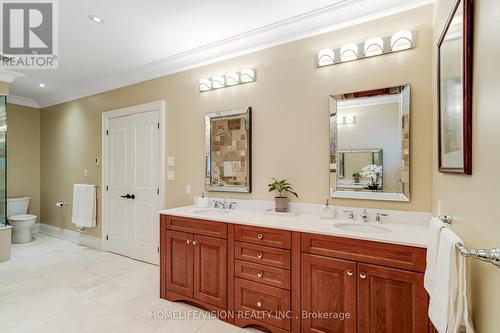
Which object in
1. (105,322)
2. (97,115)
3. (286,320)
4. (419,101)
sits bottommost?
(105,322)

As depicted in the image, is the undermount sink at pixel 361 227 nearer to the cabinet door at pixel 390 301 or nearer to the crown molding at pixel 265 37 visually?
the cabinet door at pixel 390 301

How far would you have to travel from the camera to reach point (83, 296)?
2.66 m

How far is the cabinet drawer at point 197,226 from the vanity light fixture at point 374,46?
1.89 metres

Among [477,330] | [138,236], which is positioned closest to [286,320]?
[477,330]

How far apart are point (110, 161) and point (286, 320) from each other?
3.46 metres

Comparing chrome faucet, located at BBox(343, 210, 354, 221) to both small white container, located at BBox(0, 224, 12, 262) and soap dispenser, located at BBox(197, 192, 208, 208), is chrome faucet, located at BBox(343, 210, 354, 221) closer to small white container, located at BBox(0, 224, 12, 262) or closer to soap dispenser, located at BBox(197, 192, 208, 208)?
soap dispenser, located at BBox(197, 192, 208, 208)

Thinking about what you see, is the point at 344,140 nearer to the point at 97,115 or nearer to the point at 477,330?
the point at 477,330

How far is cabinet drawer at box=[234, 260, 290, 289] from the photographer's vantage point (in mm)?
1952

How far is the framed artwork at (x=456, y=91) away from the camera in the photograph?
3.54 ft

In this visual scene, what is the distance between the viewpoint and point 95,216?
13.8 feet

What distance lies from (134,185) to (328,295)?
302 centimetres

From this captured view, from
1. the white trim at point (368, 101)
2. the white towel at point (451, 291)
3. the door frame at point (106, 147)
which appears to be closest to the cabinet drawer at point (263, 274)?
the white towel at point (451, 291)

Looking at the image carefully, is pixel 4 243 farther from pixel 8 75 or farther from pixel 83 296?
pixel 8 75

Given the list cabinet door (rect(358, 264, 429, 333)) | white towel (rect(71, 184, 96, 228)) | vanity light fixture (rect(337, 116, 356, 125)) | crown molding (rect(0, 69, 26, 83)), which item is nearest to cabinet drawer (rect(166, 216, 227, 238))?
cabinet door (rect(358, 264, 429, 333))
